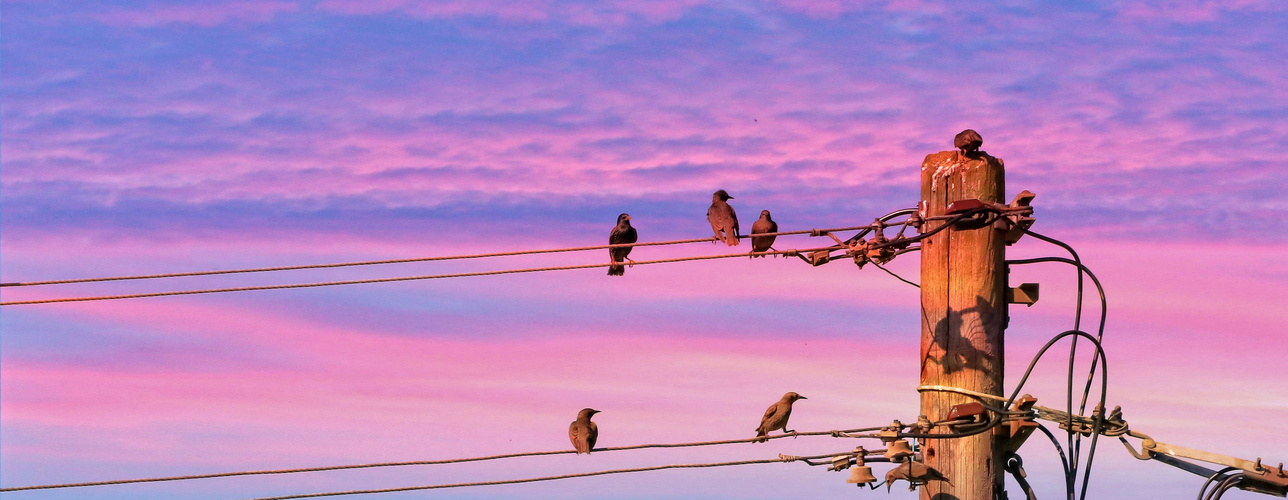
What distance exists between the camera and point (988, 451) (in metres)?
10.2

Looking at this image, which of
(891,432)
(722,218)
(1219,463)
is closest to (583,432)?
(722,218)

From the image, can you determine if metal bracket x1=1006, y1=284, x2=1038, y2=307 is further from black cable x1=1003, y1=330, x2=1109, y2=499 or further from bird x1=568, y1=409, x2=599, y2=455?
bird x1=568, y1=409, x2=599, y2=455

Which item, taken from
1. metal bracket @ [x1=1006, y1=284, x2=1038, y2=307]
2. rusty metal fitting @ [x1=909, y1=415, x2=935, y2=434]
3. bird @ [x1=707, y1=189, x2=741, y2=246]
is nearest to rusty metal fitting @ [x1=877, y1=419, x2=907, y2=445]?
rusty metal fitting @ [x1=909, y1=415, x2=935, y2=434]

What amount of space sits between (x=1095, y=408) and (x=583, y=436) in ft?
19.3

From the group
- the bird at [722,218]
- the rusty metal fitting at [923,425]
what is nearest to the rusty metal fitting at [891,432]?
the rusty metal fitting at [923,425]

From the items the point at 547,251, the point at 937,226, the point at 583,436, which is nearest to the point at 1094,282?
the point at 937,226

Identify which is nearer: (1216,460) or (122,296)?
(1216,460)

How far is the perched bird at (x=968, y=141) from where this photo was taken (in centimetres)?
1030

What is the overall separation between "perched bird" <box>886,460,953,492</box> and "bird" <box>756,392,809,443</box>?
1955mm

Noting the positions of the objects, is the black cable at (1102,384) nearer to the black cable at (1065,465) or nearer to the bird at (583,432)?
the black cable at (1065,465)

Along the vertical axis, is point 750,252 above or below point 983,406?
above

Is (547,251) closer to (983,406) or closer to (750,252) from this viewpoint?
(750,252)

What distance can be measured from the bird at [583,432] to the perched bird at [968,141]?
581cm

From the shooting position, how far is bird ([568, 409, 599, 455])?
14.8 metres
